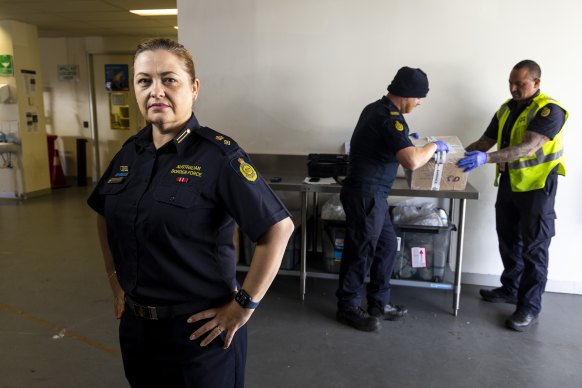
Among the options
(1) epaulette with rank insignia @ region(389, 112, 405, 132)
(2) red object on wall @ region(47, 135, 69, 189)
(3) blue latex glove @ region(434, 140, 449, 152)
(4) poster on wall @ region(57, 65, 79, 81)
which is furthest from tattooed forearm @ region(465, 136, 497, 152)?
(4) poster on wall @ region(57, 65, 79, 81)

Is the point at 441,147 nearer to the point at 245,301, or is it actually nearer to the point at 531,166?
the point at 531,166

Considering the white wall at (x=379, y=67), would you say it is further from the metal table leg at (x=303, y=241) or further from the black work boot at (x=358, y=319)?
the black work boot at (x=358, y=319)

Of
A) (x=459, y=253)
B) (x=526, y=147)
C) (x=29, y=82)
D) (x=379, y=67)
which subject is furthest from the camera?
(x=29, y=82)

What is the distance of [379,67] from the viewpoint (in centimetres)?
354

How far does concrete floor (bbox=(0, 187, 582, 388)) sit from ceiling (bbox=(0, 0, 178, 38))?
10.3 ft

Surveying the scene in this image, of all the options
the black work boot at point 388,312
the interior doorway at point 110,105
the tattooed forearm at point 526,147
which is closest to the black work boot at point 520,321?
the black work boot at point 388,312

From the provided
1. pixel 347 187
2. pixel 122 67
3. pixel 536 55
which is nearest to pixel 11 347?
pixel 347 187

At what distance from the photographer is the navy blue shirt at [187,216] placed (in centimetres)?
116

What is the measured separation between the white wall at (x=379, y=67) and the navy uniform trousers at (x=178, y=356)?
2630mm

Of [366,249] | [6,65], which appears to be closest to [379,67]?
[366,249]

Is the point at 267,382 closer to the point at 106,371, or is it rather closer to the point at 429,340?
the point at 106,371

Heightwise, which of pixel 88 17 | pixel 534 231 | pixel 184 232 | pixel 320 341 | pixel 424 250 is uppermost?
pixel 88 17

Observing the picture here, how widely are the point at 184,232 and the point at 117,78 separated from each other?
295 inches

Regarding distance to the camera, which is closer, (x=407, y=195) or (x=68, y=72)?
(x=407, y=195)
